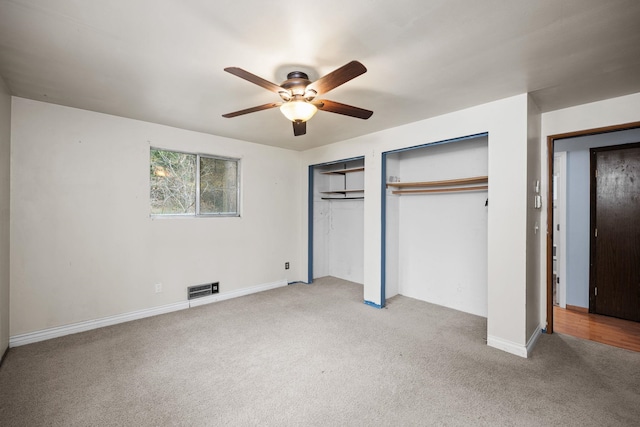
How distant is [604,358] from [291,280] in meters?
3.92

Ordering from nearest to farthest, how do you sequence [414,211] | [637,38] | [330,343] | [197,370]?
[637,38]
[197,370]
[330,343]
[414,211]

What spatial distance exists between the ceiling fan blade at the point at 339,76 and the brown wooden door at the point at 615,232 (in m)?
3.81

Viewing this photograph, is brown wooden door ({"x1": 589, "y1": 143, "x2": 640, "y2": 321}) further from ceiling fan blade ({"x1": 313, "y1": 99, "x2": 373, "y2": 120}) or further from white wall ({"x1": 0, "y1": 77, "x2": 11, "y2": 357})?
white wall ({"x1": 0, "y1": 77, "x2": 11, "y2": 357})

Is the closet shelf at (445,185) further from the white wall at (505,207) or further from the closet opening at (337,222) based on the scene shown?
the closet opening at (337,222)

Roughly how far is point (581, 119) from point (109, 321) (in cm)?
546

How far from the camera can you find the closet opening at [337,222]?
4.96 metres

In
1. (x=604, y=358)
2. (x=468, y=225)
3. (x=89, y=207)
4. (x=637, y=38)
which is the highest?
(x=637, y=38)

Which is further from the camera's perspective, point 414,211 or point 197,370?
point 414,211

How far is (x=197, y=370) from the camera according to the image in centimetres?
229

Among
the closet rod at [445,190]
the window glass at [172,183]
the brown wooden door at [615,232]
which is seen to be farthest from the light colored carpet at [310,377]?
the closet rod at [445,190]

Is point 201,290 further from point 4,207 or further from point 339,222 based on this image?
point 339,222

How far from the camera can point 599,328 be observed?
3152mm

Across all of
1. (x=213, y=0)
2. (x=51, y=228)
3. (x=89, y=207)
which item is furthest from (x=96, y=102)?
(x=213, y=0)

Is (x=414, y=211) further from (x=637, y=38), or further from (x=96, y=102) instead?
(x=96, y=102)
